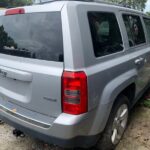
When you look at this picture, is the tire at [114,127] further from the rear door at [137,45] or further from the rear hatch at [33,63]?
the rear hatch at [33,63]

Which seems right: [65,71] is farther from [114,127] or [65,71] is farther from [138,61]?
[138,61]

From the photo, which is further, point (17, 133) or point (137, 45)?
point (137, 45)

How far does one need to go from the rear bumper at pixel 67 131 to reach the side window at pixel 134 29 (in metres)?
1.54

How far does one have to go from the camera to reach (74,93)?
90.6 inches

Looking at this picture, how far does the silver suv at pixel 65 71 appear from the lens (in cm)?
230

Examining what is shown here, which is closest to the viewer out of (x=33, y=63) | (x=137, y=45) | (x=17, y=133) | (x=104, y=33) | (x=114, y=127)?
(x=33, y=63)

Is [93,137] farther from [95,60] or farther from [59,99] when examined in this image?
[95,60]

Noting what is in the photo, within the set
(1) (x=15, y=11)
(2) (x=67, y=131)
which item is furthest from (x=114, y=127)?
(1) (x=15, y=11)

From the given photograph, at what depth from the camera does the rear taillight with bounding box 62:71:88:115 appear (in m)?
2.27

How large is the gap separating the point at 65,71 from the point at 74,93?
233mm

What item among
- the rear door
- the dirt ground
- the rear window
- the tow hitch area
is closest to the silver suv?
the rear window

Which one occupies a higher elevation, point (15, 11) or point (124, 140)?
point (15, 11)

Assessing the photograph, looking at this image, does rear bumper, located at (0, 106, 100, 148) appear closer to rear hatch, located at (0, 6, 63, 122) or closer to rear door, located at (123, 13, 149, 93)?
rear hatch, located at (0, 6, 63, 122)

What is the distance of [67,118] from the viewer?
2.33 metres
